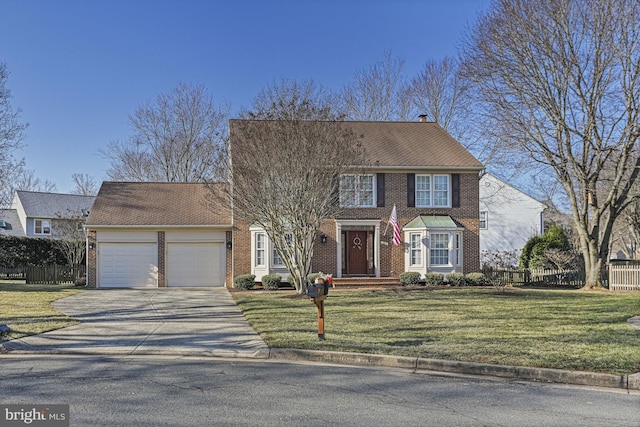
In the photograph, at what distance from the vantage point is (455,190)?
1048 inches

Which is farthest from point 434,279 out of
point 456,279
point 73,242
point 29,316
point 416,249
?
point 73,242

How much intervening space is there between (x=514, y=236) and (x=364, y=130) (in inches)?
711

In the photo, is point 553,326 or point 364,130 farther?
point 364,130

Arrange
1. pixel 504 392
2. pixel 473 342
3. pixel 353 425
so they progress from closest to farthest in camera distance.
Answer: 1. pixel 353 425
2. pixel 504 392
3. pixel 473 342

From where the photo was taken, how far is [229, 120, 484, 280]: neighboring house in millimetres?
25672

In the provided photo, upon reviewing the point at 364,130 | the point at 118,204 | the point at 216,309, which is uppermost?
the point at 364,130

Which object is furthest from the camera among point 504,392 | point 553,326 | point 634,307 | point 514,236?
point 514,236

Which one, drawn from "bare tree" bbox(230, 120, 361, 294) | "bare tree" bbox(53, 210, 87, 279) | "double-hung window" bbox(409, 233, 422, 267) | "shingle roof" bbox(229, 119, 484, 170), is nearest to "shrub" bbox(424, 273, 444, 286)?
"double-hung window" bbox(409, 233, 422, 267)

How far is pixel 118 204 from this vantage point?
27.9 metres

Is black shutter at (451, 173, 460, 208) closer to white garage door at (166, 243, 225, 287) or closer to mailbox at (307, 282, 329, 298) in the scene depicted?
white garage door at (166, 243, 225, 287)

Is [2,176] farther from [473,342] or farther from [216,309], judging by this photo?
[473,342]

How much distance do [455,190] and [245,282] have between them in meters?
10.3

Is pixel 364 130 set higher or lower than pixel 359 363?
higher

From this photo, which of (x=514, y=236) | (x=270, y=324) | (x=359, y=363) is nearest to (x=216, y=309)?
(x=270, y=324)
